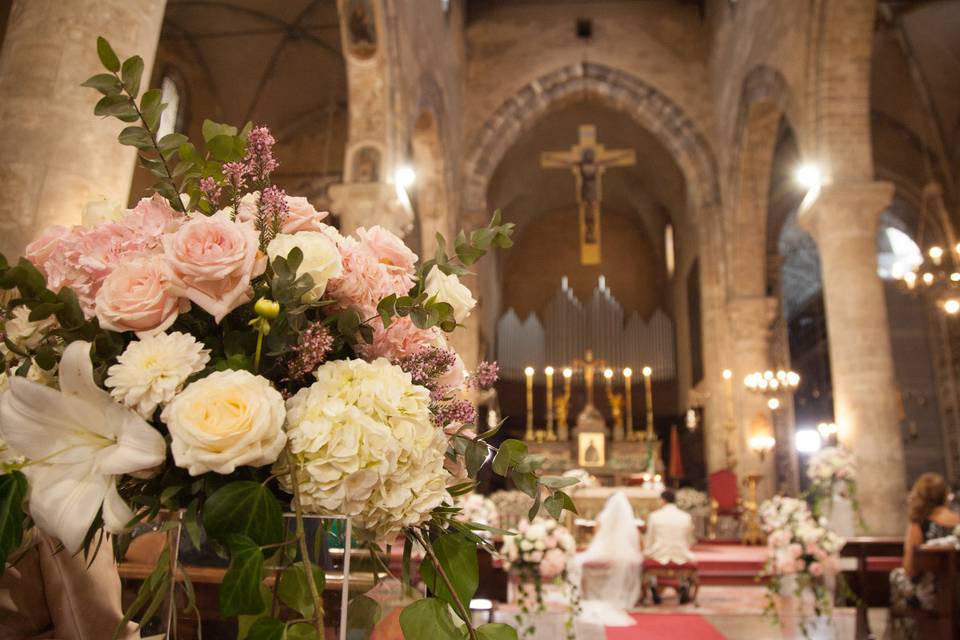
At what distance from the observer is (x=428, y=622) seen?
2.88 ft

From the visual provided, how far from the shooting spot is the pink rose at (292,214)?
1.07m

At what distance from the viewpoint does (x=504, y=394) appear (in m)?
21.5

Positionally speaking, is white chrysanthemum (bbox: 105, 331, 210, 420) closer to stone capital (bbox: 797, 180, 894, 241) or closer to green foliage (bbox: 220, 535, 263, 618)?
green foliage (bbox: 220, 535, 263, 618)

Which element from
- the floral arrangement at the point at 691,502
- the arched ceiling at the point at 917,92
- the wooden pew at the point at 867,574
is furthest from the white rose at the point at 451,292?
the arched ceiling at the point at 917,92

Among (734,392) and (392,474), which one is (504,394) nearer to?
(734,392)

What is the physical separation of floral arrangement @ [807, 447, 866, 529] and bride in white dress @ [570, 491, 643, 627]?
2183 mm

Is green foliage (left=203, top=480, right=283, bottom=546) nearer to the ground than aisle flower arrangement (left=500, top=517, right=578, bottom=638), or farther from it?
farther from it

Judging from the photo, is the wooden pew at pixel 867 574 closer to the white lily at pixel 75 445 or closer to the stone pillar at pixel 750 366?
the white lily at pixel 75 445

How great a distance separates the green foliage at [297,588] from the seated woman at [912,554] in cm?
540

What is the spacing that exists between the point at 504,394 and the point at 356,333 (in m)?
20.5

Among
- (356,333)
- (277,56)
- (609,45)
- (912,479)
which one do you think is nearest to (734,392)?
(912,479)

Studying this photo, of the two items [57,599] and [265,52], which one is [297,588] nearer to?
[57,599]

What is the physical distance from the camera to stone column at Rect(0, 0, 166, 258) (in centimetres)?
327

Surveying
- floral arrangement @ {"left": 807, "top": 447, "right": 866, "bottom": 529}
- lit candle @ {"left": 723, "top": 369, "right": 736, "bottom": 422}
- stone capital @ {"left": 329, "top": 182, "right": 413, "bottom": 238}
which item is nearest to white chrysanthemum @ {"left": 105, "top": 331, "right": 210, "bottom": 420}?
stone capital @ {"left": 329, "top": 182, "right": 413, "bottom": 238}
